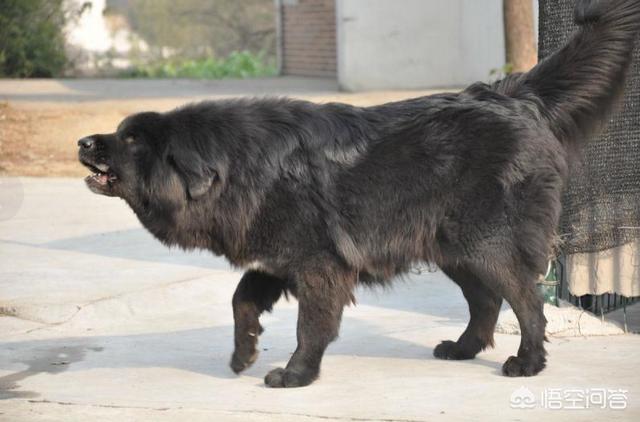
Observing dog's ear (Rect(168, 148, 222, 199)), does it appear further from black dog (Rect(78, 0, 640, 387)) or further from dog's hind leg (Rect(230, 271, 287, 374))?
dog's hind leg (Rect(230, 271, 287, 374))

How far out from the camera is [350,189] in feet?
18.1

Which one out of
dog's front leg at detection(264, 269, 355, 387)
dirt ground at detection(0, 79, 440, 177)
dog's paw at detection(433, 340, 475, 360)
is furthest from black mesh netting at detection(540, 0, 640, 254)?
dirt ground at detection(0, 79, 440, 177)

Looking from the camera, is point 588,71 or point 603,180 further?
point 603,180

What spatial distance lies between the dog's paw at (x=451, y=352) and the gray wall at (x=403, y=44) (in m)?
14.9

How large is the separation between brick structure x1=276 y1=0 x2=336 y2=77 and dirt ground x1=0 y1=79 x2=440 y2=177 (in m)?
4.62

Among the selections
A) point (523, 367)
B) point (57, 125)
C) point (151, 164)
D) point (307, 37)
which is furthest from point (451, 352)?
point (307, 37)

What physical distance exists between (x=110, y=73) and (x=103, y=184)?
21.7 metres

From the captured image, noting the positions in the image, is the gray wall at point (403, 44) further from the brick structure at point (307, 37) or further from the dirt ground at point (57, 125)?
the brick structure at point (307, 37)

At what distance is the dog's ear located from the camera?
5.44 meters

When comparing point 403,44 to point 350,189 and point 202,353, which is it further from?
point 350,189

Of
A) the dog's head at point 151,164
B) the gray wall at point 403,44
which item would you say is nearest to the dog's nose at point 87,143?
the dog's head at point 151,164

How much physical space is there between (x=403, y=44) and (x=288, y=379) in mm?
16020

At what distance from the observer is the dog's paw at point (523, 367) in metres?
5.56

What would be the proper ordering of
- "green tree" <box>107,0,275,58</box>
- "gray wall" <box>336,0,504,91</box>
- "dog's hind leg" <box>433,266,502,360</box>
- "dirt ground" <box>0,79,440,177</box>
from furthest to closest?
"green tree" <box>107,0,275,58</box> < "gray wall" <box>336,0,504,91</box> < "dirt ground" <box>0,79,440,177</box> < "dog's hind leg" <box>433,266,502,360</box>
